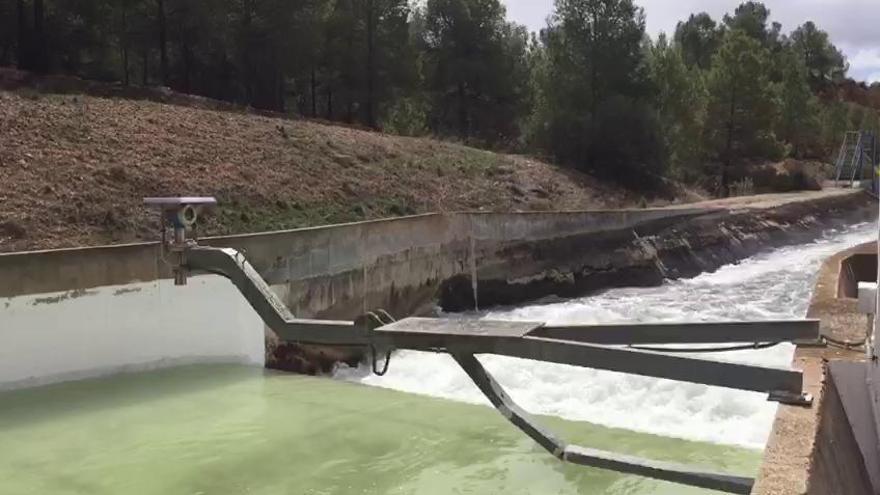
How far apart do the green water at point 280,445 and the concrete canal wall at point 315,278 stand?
57 centimetres

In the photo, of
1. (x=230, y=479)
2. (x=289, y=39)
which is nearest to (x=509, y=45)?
(x=289, y=39)

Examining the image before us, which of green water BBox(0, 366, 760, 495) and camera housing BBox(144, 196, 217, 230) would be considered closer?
green water BBox(0, 366, 760, 495)

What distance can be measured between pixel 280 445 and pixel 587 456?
11.1ft

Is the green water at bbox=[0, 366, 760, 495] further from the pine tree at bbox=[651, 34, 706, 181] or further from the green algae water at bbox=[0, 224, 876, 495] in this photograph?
the pine tree at bbox=[651, 34, 706, 181]

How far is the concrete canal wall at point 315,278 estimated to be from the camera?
390 inches

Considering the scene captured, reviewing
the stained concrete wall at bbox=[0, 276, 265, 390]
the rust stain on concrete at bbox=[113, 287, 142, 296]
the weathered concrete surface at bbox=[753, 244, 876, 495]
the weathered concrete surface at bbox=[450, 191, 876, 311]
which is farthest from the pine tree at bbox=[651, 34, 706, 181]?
the weathered concrete surface at bbox=[753, 244, 876, 495]

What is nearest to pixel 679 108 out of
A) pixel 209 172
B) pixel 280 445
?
pixel 209 172

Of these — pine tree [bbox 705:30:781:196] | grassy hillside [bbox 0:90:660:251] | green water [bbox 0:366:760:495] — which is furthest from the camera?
pine tree [bbox 705:30:781:196]

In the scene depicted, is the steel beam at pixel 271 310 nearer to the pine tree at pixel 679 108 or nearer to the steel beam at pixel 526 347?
the steel beam at pixel 526 347

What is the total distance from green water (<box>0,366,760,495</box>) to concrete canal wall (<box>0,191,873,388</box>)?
0.57 meters

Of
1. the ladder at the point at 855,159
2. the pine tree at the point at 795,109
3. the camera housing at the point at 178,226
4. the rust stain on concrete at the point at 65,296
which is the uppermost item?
the pine tree at the point at 795,109

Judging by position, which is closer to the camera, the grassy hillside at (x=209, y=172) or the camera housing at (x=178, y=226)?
the camera housing at (x=178, y=226)

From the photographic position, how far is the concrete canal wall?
990cm

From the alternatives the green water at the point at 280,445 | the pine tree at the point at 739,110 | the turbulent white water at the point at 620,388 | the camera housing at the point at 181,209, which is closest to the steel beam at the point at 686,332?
the green water at the point at 280,445
